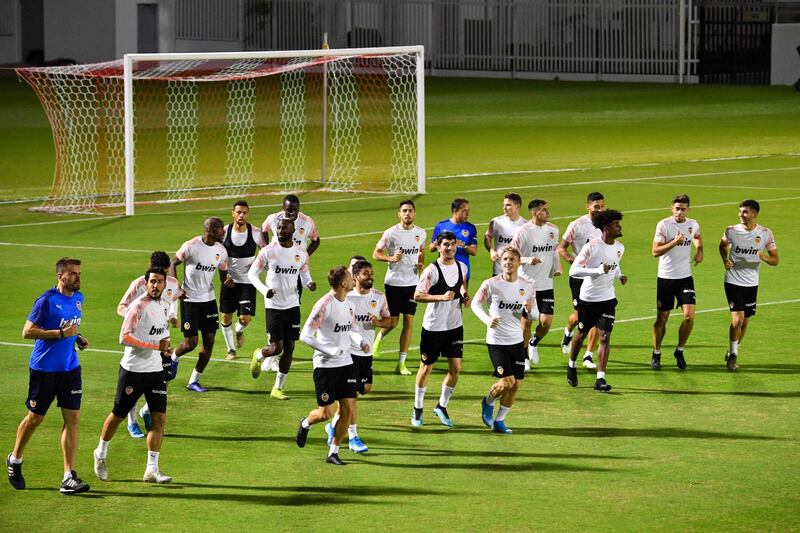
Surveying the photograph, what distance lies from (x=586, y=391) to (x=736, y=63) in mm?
54985

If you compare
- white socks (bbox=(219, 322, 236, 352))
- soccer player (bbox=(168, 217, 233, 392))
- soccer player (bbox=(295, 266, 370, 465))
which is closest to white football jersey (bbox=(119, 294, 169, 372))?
soccer player (bbox=(295, 266, 370, 465))

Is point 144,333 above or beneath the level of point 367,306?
beneath

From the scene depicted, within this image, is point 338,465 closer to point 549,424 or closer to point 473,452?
point 473,452

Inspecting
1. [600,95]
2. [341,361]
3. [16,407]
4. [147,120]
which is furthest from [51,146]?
[341,361]

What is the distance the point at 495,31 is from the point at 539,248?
55235 millimetres

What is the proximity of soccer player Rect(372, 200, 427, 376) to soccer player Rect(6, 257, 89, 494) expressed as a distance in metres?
5.75

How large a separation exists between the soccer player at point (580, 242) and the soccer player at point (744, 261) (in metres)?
1.55

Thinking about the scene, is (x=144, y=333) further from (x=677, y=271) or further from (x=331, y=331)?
(x=677, y=271)

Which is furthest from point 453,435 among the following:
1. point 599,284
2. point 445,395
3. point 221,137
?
point 221,137

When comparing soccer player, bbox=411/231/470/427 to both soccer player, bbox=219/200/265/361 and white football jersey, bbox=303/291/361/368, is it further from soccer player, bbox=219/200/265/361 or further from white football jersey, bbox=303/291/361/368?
soccer player, bbox=219/200/265/361

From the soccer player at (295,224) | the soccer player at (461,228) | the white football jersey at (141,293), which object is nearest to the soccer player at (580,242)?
the soccer player at (461,228)

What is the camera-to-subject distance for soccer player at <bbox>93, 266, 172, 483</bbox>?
12.5 meters

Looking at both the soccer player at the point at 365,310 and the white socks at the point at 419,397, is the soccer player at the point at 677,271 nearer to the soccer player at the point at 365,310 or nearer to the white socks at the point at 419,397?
the white socks at the point at 419,397

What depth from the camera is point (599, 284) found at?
16.5 m
